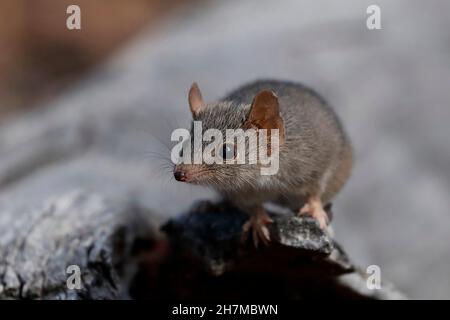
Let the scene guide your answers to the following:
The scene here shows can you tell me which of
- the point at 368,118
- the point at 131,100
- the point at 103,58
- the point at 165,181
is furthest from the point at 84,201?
the point at 103,58

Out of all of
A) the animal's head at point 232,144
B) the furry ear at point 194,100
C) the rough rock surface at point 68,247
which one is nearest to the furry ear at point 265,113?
the animal's head at point 232,144

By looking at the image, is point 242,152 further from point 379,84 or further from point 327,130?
point 379,84

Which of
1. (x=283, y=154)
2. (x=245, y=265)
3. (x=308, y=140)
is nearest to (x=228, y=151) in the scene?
(x=283, y=154)

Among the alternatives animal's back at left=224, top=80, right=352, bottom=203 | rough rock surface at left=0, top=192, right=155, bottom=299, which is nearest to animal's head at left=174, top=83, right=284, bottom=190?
animal's back at left=224, top=80, right=352, bottom=203

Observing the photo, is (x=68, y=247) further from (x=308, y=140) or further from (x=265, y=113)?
(x=308, y=140)

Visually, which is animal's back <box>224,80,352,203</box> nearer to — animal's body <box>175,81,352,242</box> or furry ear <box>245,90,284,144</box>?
animal's body <box>175,81,352,242</box>
